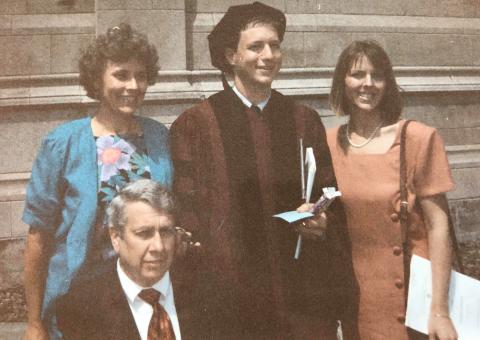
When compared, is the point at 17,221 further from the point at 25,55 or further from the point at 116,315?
the point at 116,315

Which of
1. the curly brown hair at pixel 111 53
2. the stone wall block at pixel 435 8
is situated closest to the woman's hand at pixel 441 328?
the curly brown hair at pixel 111 53

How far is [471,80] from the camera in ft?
10.9

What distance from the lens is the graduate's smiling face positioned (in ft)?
5.70

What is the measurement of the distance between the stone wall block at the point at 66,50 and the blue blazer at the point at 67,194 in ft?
5.14

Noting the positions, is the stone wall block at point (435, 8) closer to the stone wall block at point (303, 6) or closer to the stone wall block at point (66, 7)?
the stone wall block at point (303, 6)

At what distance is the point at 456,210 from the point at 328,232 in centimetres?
152

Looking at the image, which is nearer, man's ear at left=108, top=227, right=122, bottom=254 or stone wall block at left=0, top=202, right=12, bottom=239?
man's ear at left=108, top=227, right=122, bottom=254

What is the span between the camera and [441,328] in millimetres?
1722

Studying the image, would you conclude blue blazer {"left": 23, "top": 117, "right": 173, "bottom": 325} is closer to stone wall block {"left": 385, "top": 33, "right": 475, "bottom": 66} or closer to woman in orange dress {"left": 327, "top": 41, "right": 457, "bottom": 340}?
woman in orange dress {"left": 327, "top": 41, "right": 457, "bottom": 340}

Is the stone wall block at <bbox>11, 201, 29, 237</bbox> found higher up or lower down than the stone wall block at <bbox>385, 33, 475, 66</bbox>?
lower down

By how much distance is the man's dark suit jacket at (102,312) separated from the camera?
1563 mm

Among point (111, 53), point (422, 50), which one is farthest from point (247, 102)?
point (422, 50)

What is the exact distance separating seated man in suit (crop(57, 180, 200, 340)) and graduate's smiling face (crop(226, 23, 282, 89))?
1.69ft

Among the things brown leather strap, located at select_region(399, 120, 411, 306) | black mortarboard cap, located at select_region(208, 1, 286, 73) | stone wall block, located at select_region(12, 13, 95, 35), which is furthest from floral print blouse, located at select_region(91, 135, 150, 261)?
stone wall block, located at select_region(12, 13, 95, 35)
